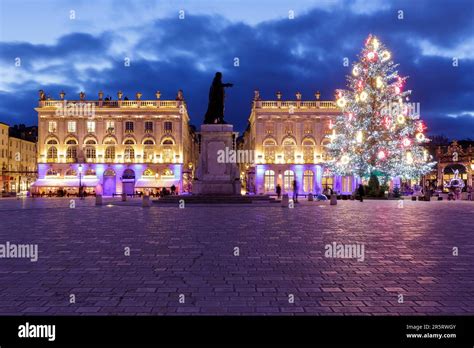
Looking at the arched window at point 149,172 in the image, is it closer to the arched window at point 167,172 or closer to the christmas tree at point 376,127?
the arched window at point 167,172

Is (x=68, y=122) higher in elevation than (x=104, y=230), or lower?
higher

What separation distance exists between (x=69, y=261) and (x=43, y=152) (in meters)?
66.0

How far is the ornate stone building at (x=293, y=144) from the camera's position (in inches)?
2763

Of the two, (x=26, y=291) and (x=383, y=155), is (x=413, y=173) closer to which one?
(x=383, y=155)

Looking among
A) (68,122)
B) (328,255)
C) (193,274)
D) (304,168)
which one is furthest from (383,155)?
(68,122)

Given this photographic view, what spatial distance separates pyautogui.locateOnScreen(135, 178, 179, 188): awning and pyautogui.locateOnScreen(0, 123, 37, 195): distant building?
87.7 feet

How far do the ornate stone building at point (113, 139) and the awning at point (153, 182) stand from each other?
2.10ft

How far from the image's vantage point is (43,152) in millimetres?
68812

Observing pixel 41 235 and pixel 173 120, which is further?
pixel 173 120

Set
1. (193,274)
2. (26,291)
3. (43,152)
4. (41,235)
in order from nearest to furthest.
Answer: (26,291) < (193,274) < (41,235) < (43,152)

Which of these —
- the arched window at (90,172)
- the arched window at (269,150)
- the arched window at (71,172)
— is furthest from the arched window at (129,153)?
the arched window at (269,150)

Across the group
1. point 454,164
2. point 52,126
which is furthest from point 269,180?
point 454,164

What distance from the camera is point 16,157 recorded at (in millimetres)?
92438
